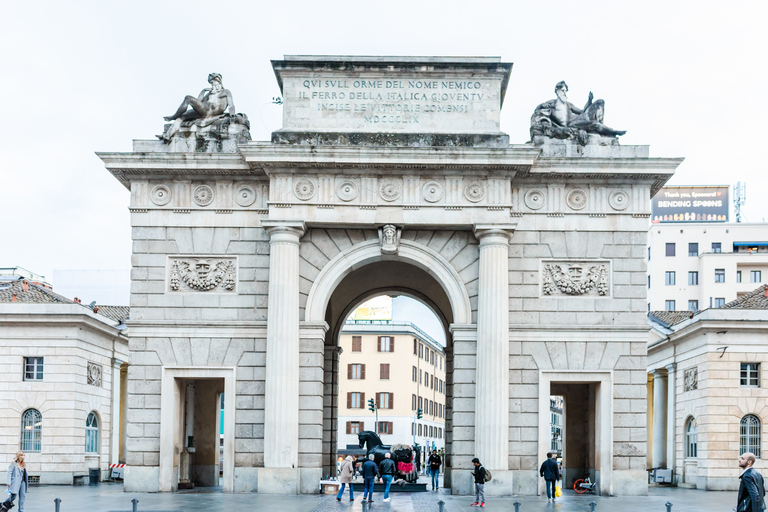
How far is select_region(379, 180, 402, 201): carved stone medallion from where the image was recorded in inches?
1366

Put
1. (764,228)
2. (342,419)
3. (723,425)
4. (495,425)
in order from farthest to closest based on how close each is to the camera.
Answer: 1. (342,419)
2. (764,228)
3. (723,425)
4. (495,425)

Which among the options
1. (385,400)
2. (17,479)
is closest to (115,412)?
(17,479)

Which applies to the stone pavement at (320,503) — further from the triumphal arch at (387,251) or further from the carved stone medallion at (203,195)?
the carved stone medallion at (203,195)

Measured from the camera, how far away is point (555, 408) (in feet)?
549

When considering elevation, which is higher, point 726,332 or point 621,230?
point 621,230

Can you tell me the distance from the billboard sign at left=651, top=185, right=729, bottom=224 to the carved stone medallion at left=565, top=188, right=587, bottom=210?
58.9 m

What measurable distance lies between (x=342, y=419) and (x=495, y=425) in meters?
65.0

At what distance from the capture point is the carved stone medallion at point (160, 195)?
116ft

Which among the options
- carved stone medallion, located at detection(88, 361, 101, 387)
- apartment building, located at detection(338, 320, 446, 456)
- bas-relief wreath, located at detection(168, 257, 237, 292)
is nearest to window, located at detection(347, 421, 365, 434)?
apartment building, located at detection(338, 320, 446, 456)

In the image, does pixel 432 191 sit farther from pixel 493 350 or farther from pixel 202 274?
pixel 202 274

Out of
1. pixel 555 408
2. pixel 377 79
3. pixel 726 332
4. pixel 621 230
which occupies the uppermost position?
pixel 377 79

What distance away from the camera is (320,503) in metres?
30.2

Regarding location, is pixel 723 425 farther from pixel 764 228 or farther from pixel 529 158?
pixel 764 228

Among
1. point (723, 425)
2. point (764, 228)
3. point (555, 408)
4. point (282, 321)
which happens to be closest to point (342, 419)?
point (764, 228)
